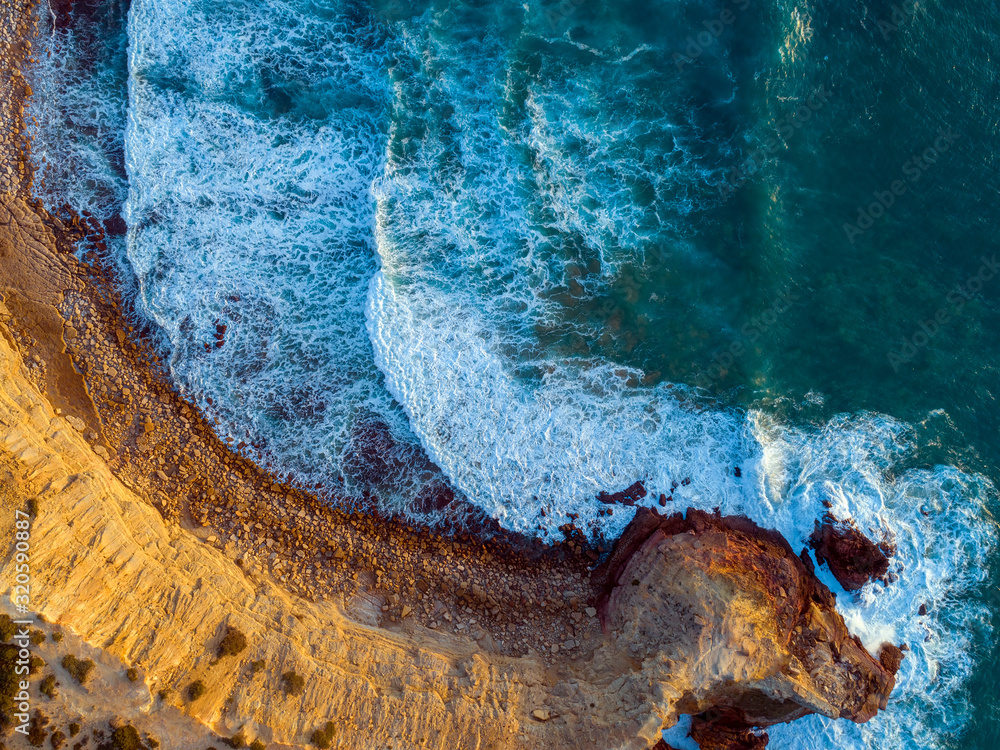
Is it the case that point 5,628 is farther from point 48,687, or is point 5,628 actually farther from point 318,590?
point 318,590

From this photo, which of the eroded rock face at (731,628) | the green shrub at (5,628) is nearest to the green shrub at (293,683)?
the green shrub at (5,628)

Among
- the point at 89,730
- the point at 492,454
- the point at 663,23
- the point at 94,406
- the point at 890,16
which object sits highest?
the point at 890,16

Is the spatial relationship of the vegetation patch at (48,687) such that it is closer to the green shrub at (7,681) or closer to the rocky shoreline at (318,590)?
the green shrub at (7,681)

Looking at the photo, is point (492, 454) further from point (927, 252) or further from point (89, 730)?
point (927, 252)

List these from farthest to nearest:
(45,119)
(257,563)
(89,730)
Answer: (45,119)
(257,563)
(89,730)

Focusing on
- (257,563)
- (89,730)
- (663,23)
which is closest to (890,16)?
(663,23)

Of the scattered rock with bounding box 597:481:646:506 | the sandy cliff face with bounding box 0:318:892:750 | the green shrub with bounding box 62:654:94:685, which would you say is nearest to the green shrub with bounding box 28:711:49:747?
the green shrub with bounding box 62:654:94:685
